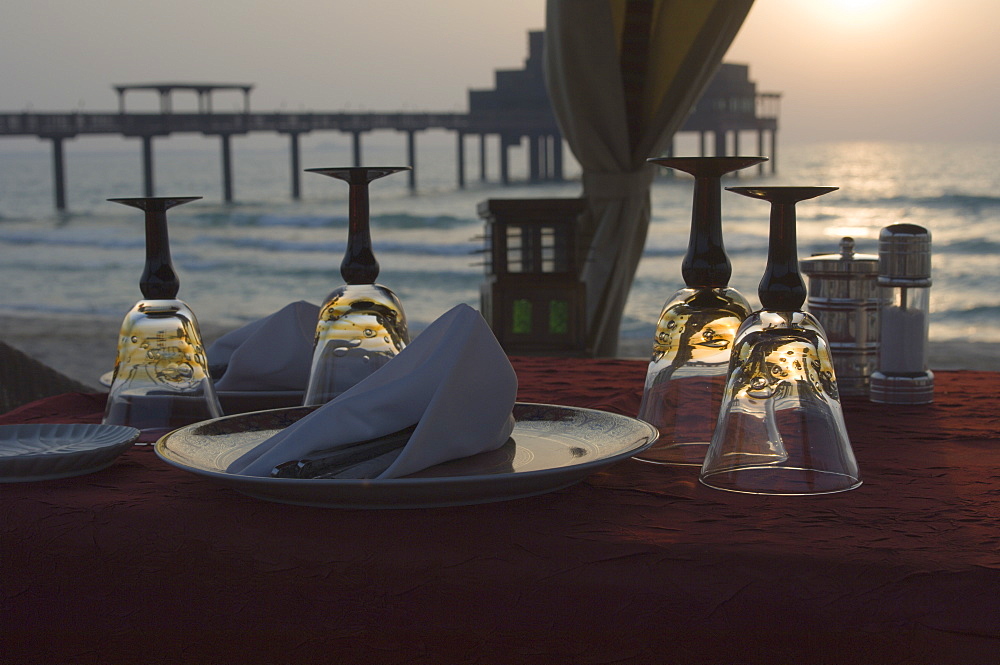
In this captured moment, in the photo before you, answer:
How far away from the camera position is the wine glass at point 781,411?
83 cm

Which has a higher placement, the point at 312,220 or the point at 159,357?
the point at 312,220

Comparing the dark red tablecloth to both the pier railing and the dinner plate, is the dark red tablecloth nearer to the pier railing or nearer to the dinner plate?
the dinner plate

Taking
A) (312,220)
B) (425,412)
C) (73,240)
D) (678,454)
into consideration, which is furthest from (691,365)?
(312,220)

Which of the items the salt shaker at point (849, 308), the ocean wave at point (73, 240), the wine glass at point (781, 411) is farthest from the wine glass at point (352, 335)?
the ocean wave at point (73, 240)

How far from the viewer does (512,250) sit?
3.77 m

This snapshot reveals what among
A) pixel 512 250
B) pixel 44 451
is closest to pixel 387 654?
pixel 44 451

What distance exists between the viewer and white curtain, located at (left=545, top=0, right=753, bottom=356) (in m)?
3.41

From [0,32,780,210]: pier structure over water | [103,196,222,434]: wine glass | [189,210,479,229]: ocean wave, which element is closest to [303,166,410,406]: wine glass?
[103,196,222,434]: wine glass

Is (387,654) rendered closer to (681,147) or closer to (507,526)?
(507,526)

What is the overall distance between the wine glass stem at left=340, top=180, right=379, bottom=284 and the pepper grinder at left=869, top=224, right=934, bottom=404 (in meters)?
0.67

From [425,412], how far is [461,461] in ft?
0.24

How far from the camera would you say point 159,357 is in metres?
1.05

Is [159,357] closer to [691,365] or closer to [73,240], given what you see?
[691,365]

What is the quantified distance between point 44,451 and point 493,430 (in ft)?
1.44
